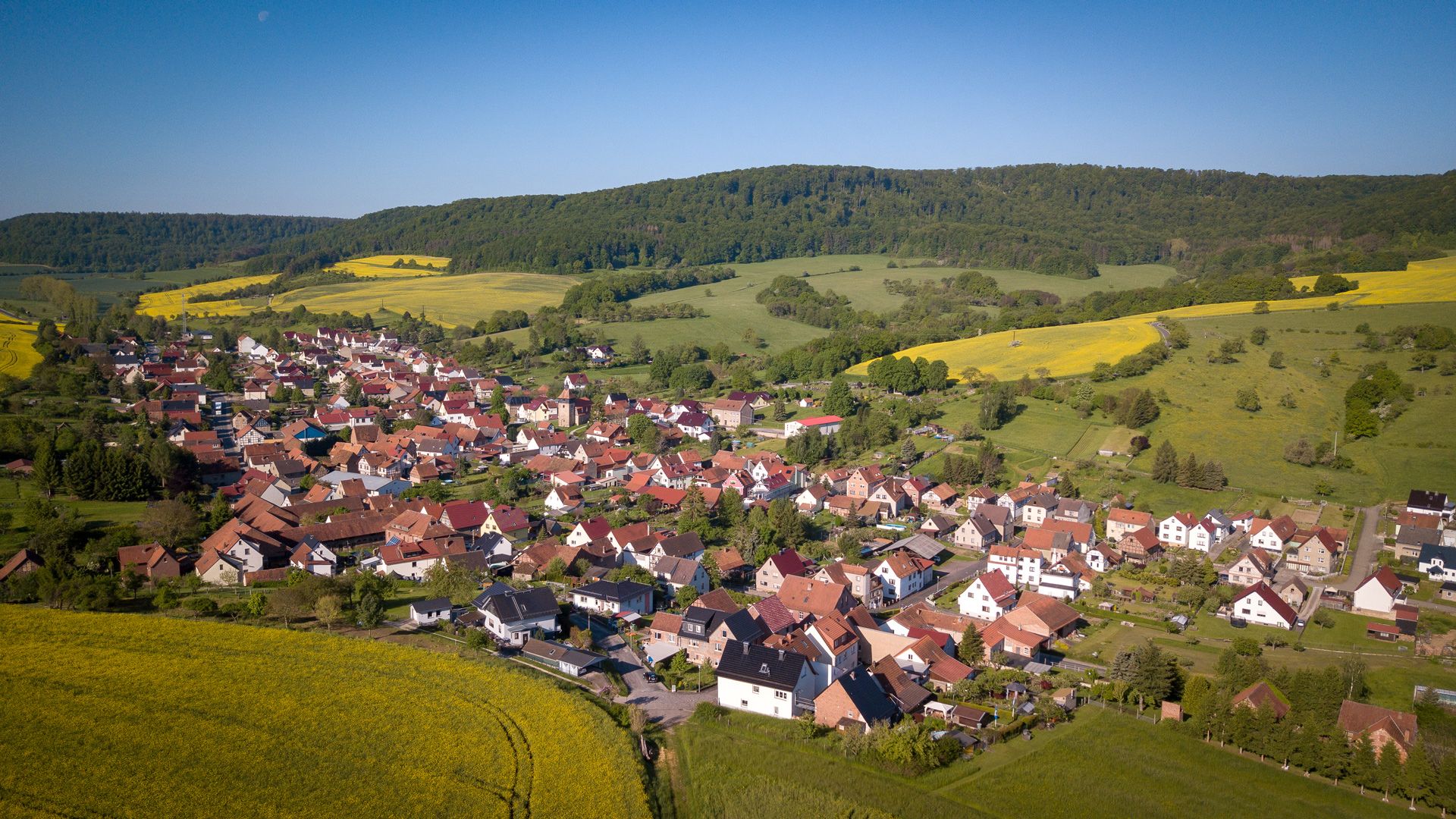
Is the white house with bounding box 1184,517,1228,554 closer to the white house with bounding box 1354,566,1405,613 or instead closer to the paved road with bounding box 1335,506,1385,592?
the paved road with bounding box 1335,506,1385,592

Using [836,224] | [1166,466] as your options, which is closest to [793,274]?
[836,224]

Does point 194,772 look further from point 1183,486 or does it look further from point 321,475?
point 1183,486

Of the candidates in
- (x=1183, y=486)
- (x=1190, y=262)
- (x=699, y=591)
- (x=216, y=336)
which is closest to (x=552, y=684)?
(x=699, y=591)

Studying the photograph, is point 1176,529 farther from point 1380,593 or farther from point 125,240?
point 125,240

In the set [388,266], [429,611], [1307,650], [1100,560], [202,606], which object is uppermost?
[388,266]

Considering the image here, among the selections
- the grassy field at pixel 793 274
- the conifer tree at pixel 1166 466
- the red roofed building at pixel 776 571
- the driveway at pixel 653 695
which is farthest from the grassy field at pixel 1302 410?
the grassy field at pixel 793 274

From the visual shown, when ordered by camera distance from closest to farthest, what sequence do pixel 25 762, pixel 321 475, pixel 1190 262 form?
pixel 25 762, pixel 321 475, pixel 1190 262
